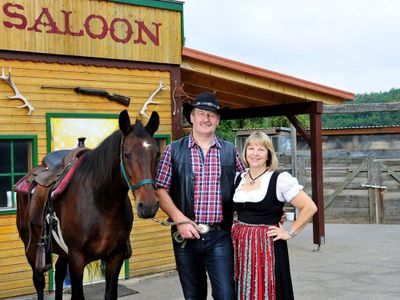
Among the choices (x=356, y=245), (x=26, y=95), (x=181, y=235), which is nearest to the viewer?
(x=181, y=235)

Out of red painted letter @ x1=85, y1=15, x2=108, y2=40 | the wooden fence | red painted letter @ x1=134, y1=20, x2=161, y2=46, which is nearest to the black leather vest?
red painted letter @ x1=85, y1=15, x2=108, y2=40

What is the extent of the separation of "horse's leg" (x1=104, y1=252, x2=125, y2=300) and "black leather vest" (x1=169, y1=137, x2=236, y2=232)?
90 centimetres

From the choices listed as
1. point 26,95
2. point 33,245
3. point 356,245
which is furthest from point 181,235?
point 356,245

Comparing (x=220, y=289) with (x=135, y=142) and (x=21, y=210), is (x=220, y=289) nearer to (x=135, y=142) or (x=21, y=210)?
A: (x=135, y=142)

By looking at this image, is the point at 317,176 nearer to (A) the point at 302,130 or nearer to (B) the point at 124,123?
(A) the point at 302,130

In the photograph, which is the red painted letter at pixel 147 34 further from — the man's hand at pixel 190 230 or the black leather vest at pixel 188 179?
the man's hand at pixel 190 230

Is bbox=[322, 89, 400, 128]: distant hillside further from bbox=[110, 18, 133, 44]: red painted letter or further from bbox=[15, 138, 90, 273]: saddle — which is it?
bbox=[15, 138, 90, 273]: saddle

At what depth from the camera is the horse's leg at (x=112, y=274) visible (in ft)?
12.6

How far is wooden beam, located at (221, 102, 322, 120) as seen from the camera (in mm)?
8477

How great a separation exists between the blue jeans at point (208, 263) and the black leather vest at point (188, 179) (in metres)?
0.14

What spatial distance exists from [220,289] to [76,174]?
159 cm

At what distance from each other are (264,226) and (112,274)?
142 cm

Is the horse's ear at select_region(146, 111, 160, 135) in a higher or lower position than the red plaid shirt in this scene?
higher

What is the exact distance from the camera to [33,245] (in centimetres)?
475
